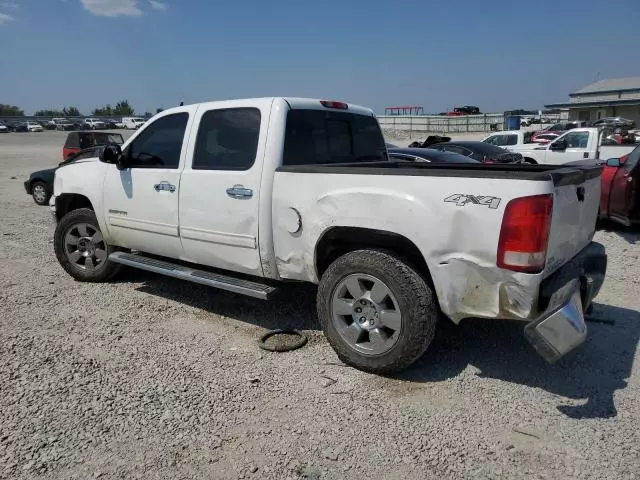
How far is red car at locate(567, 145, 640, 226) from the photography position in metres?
7.82

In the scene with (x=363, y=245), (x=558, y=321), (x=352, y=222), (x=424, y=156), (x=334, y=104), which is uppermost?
(x=334, y=104)

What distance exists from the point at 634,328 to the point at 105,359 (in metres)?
4.47

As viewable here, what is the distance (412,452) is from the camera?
293cm

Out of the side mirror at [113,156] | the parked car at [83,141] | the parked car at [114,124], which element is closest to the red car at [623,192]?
the side mirror at [113,156]

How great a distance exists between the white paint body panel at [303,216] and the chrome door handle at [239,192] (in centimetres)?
3

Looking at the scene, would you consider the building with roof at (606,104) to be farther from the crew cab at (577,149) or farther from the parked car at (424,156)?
the parked car at (424,156)

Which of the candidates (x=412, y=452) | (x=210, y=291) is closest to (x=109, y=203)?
(x=210, y=291)

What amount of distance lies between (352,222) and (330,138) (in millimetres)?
1358

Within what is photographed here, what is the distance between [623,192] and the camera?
7.93 meters

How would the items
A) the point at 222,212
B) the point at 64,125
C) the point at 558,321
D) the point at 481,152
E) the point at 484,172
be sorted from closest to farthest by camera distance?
the point at 558,321 → the point at 484,172 → the point at 222,212 → the point at 481,152 → the point at 64,125

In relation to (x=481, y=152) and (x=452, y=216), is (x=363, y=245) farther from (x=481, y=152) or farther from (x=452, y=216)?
(x=481, y=152)

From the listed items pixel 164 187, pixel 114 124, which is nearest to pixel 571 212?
pixel 164 187

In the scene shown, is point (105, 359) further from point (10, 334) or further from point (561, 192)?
point (561, 192)

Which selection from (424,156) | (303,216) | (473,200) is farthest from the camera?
(424,156)
